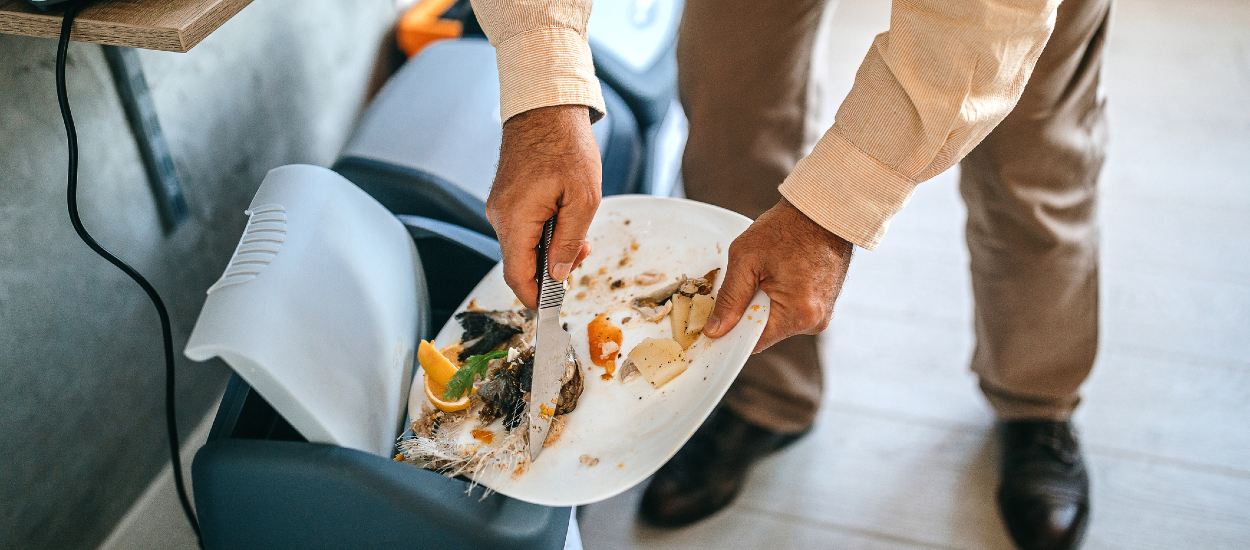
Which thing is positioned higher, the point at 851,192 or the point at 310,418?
the point at 851,192

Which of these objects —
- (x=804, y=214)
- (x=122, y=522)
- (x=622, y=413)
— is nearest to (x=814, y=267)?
(x=804, y=214)

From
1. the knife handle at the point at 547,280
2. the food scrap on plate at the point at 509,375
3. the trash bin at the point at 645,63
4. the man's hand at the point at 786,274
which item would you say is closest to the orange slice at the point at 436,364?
the food scrap on plate at the point at 509,375

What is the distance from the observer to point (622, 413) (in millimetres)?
688

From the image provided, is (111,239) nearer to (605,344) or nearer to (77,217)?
(77,217)

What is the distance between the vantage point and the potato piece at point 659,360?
0.69 meters

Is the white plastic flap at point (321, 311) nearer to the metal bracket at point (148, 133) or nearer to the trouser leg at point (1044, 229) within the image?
the metal bracket at point (148, 133)

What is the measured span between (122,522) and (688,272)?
0.64m

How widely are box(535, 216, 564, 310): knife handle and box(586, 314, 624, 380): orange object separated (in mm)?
72

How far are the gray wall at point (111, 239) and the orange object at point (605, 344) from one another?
452mm

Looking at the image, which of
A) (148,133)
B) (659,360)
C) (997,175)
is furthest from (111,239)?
(997,175)

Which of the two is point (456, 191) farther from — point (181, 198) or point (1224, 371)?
point (1224, 371)

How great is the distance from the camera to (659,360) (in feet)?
2.28

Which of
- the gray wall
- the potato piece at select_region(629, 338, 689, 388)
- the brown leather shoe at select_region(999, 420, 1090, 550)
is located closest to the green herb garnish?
the potato piece at select_region(629, 338, 689, 388)

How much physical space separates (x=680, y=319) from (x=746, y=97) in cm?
34
